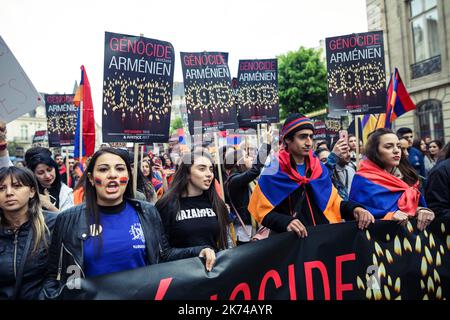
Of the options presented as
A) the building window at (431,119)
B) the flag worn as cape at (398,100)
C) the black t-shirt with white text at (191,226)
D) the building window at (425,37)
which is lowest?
the black t-shirt with white text at (191,226)

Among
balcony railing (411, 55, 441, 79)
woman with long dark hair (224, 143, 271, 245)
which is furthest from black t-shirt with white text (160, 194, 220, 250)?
balcony railing (411, 55, 441, 79)

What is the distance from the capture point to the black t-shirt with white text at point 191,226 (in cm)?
314

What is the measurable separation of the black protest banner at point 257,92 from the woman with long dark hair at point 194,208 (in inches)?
147

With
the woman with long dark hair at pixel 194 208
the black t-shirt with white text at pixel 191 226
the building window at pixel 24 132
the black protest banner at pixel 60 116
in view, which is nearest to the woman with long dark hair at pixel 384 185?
the woman with long dark hair at pixel 194 208

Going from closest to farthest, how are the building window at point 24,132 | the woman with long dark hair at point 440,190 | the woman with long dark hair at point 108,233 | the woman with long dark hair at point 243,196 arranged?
the woman with long dark hair at point 108,233 → the woman with long dark hair at point 440,190 → the woman with long dark hair at point 243,196 → the building window at point 24,132

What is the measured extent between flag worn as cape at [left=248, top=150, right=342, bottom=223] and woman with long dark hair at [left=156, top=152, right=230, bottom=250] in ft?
1.06

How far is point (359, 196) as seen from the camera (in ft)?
12.4

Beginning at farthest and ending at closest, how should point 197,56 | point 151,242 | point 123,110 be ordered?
point 197,56, point 123,110, point 151,242

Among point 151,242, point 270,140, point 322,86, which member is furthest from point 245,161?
point 322,86

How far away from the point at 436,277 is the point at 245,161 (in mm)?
2533

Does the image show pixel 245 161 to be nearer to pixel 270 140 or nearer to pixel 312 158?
pixel 270 140

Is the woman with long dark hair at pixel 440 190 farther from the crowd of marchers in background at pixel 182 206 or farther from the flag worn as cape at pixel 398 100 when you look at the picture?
the flag worn as cape at pixel 398 100

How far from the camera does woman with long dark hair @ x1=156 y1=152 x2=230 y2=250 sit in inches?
124

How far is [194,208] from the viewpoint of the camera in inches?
130
